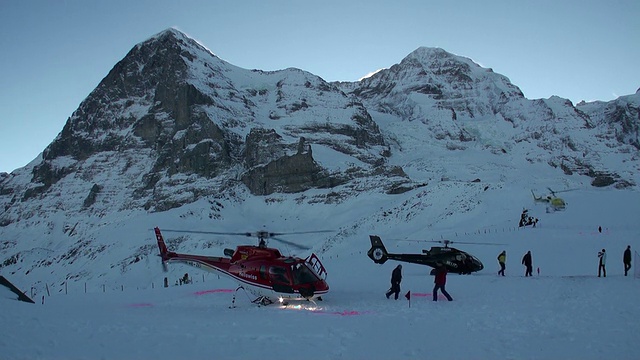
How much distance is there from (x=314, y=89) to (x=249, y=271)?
12574 centimetres

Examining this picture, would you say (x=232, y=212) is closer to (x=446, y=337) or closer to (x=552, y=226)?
(x=552, y=226)

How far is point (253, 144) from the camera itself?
105 m

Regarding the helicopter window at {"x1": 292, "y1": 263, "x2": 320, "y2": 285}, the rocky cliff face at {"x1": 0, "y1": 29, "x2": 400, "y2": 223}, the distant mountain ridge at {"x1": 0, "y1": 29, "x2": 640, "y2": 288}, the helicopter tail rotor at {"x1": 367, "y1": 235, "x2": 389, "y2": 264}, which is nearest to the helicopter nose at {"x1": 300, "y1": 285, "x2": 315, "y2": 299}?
the helicopter window at {"x1": 292, "y1": 263, "x2": 320, "y2": 285}

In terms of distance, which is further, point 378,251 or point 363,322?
point 378,251

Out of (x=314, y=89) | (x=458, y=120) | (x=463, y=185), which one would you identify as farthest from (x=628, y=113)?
(x=463, y=185)

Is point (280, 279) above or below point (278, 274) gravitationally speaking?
below

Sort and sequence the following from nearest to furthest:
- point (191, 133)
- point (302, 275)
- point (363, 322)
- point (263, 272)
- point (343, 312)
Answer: point (363, 322) < point (343, 312) < point (302, 275) < point (263, 272) < point (191, 133)

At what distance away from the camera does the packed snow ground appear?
1038cm

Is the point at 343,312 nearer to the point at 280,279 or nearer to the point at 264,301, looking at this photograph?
the point at 280,279

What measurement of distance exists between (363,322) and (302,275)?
16.0 ft

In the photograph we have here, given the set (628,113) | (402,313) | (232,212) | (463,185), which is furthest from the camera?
(628,113)

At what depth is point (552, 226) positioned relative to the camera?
39.4 meters

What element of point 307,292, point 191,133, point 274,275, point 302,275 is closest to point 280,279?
point 274,275

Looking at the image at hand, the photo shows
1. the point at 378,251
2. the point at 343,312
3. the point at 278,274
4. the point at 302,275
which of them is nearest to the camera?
the point at 343,312
